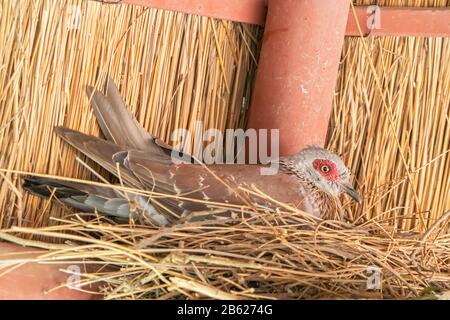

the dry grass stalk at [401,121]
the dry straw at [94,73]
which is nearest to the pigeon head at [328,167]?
the dry grass stalk at [401,121]

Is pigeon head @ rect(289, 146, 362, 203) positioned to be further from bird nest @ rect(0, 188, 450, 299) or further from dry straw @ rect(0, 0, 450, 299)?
bird nest @ rect(0, 188, 450, 299)

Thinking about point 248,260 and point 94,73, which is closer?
point 248,260

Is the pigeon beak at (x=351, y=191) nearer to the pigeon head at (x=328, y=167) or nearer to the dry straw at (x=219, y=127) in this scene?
the pigeon head at (x=328, y=167)

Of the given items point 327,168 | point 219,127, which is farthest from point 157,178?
point 327,168

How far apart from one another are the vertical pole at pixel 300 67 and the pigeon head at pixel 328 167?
46mm

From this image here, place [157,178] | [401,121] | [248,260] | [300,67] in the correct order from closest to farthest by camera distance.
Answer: [248,260] → [157,178] → [300,67] → [401,121]

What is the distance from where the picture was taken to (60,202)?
2.58m

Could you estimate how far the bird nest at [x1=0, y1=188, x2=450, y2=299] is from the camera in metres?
2.07

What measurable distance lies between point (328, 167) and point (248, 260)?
840 mm

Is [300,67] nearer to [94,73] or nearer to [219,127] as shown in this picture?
[219,127]

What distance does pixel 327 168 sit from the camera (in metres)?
2.82

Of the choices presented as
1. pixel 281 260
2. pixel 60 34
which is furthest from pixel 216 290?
pixel 60 34

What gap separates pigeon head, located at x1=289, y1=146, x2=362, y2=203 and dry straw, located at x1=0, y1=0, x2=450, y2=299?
0.15 meters

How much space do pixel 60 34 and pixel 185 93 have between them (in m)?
0.60
